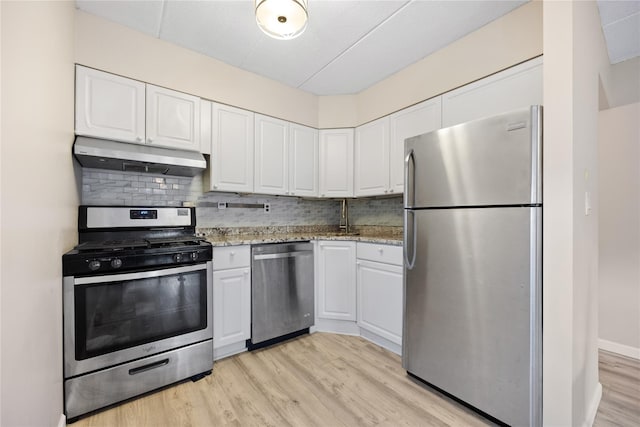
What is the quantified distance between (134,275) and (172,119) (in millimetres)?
1243

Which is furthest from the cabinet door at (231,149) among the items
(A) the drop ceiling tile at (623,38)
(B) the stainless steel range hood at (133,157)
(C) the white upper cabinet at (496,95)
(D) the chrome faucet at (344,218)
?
(A) the drop ceiling tile at (623,38)

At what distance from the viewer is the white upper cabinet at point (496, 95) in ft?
5.94

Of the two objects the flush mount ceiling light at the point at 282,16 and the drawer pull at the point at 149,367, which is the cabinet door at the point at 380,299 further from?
the flush mount ceiling light at the point at 282,16

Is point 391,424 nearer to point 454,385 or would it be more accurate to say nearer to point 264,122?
point 454,385

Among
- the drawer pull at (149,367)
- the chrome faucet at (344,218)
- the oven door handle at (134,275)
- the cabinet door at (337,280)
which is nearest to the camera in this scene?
the oven door handle at (134,275)

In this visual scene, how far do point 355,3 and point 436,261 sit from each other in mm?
1715

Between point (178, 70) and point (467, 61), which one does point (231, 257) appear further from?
point (467, 61)

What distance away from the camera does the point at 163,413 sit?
1.62 metres

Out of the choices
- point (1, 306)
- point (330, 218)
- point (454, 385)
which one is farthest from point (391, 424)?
point (330, 218)

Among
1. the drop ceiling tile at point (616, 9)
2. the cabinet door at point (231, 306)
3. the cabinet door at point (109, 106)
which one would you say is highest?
the drop ceiling tile at point (616, 9)

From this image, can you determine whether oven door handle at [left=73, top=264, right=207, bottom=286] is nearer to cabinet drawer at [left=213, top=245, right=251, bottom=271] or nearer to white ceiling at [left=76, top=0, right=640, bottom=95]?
cabinet drawer at [left=213, top=245, right=251, bottom=271]

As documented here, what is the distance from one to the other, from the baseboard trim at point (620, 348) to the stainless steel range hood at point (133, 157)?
3.75 meters

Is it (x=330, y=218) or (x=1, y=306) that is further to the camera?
(x=330, y=218)

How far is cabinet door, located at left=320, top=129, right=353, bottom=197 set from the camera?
3.13 m
